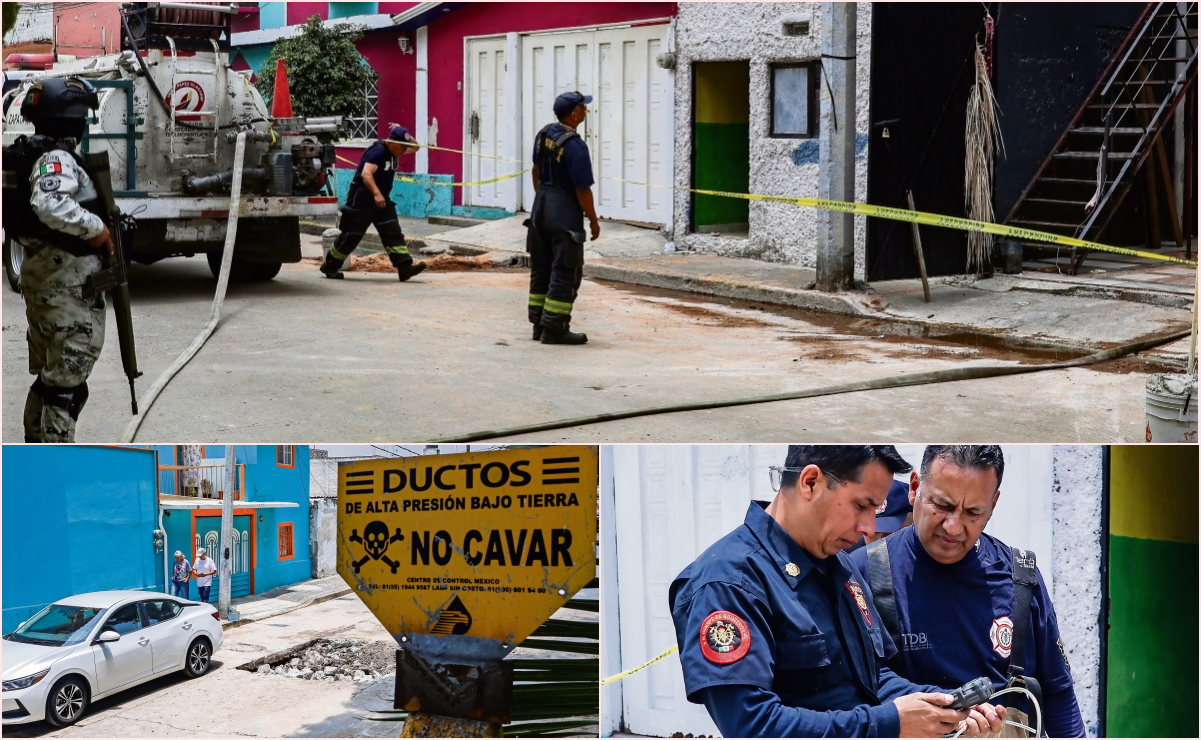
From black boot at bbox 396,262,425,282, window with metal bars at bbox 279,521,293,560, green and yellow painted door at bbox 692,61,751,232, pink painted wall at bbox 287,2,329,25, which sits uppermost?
pink painted wall at bbox 287,2,329,25

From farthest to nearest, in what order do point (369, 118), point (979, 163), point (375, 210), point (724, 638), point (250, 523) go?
1. point (369, 118)
2. point (375, 210)
3. point (979, 163)
4. point (250, 523)
5. point (724, 638)

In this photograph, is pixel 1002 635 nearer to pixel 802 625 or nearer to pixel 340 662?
pixel 802 625

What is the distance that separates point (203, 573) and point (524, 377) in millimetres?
3112

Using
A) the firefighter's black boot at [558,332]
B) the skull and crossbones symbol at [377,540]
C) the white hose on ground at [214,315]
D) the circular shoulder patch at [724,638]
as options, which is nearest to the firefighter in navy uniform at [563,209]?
the firefighter's black boot at [558,332]

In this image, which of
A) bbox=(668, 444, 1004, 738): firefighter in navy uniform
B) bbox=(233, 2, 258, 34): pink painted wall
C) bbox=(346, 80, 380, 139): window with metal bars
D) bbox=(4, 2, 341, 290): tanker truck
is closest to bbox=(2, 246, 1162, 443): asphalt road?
bbox=(4, 2, 341, 290): tanker truck

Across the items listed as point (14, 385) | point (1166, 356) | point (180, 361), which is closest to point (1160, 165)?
point (1166, 356)

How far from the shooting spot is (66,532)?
13.8 feet

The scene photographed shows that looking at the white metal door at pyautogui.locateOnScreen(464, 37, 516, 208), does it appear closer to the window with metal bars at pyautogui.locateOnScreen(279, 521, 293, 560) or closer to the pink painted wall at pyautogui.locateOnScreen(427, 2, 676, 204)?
the pink painted wall at pyautogui.locateOnScreen(427, 2, 676, 204)

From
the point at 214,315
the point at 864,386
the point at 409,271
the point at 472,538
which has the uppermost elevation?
the point at 409,271

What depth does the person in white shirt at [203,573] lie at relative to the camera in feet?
14.3

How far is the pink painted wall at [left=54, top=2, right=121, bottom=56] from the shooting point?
34.8 ft

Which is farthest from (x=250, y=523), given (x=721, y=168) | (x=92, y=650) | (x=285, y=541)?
(x=721, y=168)

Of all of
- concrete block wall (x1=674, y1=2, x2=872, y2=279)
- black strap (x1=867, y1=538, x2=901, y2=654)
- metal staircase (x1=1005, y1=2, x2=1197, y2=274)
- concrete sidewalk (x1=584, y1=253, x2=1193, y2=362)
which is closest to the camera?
black strap (x1=867, y1=538, x2=901, y2=654)

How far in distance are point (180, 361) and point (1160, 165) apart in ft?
32.7
